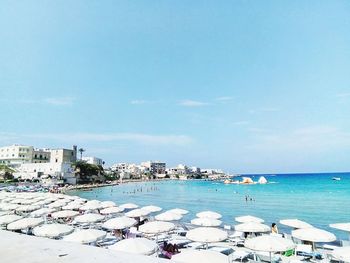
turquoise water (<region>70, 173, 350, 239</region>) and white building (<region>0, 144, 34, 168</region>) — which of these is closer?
turquoise water (<region>70, 173, 350, 239</region>)

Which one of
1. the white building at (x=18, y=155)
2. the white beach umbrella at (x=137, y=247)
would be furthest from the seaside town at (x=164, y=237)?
the white building at (x=18, y=155)

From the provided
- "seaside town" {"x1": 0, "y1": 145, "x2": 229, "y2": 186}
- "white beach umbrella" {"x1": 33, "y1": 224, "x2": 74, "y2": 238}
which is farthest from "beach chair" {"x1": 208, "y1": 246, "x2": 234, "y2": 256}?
"seaside town" {"x1": 0, "y1": 145, "x2": 229, "y2": 186}

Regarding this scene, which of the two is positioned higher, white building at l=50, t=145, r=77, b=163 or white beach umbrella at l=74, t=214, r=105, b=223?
white building at l=50, t=145, r=77, b=163

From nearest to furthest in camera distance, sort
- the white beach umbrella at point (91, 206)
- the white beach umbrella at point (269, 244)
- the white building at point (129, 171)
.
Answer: the white beach umbrella at point (269, 244) < the white beach umbrella at point (91, 206) < the white building at point (129, 171)

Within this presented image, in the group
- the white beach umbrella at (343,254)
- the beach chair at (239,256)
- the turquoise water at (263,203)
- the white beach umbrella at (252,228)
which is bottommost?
the turquoise water at (263,203)

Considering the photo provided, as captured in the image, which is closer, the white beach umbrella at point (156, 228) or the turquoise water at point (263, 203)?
the white beach umbrella at point (156, 228)

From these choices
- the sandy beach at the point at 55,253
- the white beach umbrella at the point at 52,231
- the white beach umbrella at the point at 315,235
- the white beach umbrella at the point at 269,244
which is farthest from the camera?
the white beach umbrella at the point at 52,231

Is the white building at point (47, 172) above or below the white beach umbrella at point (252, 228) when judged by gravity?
above

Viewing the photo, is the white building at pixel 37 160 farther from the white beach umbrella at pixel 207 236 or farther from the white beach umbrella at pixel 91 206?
the white beach umbrella at pixel 207 236

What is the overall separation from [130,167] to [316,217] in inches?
6287

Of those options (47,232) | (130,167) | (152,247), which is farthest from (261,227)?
(130,167)

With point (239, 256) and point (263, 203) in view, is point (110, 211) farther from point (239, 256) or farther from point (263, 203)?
point (263, 203)

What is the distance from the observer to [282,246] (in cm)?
1073

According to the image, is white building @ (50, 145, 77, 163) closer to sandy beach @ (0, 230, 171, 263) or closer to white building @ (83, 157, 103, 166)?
white building @ (83, 157, 103, 166)
